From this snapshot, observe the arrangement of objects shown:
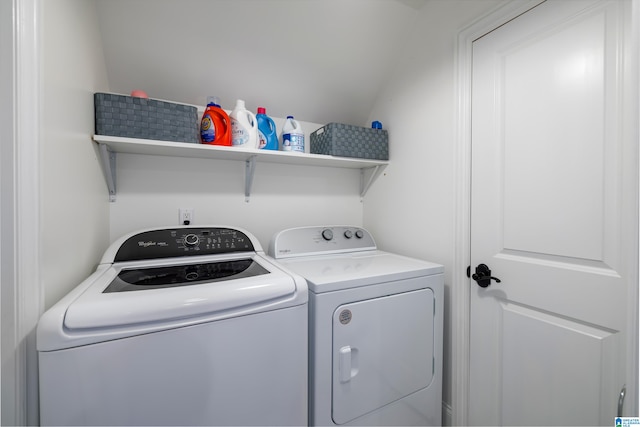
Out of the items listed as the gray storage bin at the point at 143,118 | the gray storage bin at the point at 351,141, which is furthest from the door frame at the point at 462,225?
the gray storage bin at the point at 143,118

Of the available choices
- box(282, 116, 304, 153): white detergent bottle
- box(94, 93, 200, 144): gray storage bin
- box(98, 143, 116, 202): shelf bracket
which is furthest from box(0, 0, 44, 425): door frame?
box(282, 116, 304, 153): white detergent bottle

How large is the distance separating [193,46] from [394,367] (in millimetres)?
2150

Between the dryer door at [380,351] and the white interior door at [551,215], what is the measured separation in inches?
13.3

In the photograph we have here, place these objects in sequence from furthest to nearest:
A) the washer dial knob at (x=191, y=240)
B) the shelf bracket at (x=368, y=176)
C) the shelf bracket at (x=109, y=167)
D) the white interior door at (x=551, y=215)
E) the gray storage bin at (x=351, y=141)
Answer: the shelf bracket at (x=368, y=176) < the gray storage bin at (x=351, y=141) < the washer dial knob at (x=191, y=240) < the shelf bracket at (x=109, y=167) < the white interior door at (x=551, y=215)

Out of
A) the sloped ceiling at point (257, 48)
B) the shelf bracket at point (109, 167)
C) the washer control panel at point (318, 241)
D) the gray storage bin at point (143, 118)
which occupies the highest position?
the sloped ceiling at point (257, 48)

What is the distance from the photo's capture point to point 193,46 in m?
1.54

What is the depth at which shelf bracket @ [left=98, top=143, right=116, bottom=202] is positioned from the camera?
136cm

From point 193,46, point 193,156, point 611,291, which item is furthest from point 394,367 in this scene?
point 193,46

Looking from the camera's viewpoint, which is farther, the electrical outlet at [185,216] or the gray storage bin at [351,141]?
the gray storage bin at [351,141]

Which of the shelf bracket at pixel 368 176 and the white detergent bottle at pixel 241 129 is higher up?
the white detergent bottle at pixel 241 129

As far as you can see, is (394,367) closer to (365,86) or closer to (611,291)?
(611,291)

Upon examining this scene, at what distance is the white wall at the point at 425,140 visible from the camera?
1.56 meters

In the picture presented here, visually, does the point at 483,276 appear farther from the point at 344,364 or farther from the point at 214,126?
the point at 214,126

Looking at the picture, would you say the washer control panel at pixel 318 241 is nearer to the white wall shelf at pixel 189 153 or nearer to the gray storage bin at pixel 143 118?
the white wall shelf at pixel 189 153
